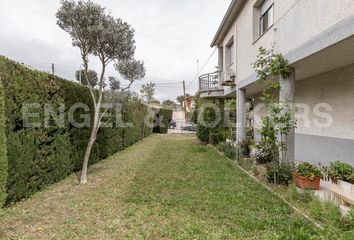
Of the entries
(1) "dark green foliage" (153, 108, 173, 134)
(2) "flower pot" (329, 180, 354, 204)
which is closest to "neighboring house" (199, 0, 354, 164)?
(2) "flower pot" (329, 180, 354, 204)

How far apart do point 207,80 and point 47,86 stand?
12.3 m

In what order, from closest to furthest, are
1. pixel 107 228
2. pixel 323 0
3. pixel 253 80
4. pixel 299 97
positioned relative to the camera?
pixel 107 228, pixel 323 0, pixel 253 80, pixel 299 97

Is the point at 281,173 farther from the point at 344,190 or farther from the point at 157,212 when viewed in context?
the point at 157,212

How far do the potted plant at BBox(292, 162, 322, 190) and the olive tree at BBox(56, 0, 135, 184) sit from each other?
6.17 m

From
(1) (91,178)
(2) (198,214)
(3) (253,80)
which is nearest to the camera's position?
(2) (198,214)

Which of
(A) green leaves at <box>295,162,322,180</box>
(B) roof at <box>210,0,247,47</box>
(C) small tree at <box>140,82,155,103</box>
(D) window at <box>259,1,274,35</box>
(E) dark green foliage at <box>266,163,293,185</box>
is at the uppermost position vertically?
(C) small tree at <box>140,82,155,103</box>

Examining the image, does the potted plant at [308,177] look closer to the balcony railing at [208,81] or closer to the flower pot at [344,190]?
the flower pot at [344,190]

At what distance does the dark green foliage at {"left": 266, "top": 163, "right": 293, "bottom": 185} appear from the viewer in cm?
690

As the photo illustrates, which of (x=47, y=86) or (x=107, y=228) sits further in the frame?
(x=47, y=86)

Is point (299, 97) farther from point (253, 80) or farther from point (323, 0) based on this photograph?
point (323, 0)

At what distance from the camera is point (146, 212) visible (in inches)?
201

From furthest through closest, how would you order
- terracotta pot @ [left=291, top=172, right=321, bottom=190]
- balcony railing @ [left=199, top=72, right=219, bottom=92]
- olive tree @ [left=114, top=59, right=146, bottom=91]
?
balcony railing @ [left=199, top=72, right=219, bottom=92] < olive tree @ [left=114, top=59, right=146, bottom=91] < terracotta pot @ [left=291, top=172, right=321, bottom=190]

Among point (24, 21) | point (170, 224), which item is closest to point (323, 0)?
point (170, 224)

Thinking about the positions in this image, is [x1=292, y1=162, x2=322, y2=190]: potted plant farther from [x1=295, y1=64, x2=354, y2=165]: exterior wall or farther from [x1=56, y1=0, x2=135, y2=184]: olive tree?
[x1=56, y1=0, x2=135, y2=184]: olive tree
